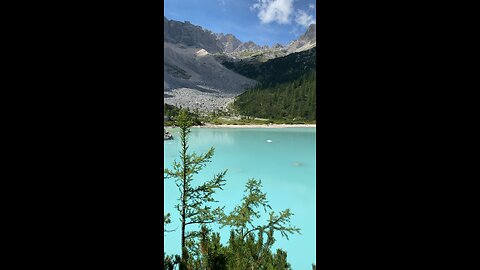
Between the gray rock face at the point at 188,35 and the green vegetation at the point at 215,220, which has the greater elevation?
the gray rock face at the point at 188,35

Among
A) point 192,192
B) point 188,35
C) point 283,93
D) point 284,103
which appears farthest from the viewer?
point 188,35

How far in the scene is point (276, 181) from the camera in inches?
748

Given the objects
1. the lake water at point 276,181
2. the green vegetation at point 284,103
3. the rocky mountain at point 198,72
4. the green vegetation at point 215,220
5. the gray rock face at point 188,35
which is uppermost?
the gray rock face at point 188,35

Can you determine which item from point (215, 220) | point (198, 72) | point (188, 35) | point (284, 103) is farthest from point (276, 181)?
point (188, 35)

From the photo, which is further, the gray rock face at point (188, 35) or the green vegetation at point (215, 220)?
the gray rock face at point (188, 35)

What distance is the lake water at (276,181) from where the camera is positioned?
39.0 ft

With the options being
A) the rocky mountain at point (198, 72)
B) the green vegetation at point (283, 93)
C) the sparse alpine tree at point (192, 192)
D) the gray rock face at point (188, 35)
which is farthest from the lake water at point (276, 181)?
the gray rock face at point (188, 35)

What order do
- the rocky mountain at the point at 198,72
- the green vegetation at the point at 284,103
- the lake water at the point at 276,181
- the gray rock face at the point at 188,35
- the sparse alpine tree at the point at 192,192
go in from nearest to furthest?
the sparse alpine tree at the point at 192,192
the lake water at the point at 276,181
the green vegetation at the point at 284,103
the rocky mountain at the point at 198,72
the gray rock face at the point at 188,35

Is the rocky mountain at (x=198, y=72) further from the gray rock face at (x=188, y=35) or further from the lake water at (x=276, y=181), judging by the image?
the lake water at (x=276, y=181)

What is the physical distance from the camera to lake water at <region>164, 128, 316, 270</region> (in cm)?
1188

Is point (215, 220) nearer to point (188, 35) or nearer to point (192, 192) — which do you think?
point (192, 192)

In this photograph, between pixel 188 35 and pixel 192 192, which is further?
pixel 188 35
